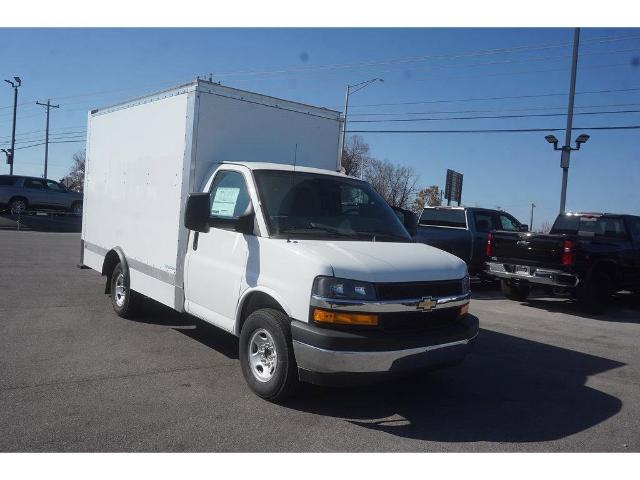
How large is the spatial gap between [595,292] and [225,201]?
26.5ft

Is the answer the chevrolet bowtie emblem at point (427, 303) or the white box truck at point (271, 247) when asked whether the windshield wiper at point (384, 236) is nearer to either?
the white box truck at point (271, 247)

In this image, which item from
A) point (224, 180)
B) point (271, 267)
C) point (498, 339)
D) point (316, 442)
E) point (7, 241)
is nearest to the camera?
point (316, 442)

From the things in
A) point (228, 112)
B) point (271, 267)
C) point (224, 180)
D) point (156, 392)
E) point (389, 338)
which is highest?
point (228, 112)

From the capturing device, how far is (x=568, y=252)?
10031 millimetres

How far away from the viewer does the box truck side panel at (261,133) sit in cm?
600

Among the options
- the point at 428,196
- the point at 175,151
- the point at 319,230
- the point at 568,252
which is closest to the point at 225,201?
the point at 175,151

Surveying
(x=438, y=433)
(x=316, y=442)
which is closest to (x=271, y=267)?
(x=316, y=442)

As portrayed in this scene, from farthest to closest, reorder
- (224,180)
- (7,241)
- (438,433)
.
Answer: (7,241)
(224,180)
(438,433)

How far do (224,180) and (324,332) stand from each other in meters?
2.28

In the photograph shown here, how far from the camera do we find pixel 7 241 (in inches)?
675

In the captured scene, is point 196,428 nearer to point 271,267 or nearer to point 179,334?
point 271,267

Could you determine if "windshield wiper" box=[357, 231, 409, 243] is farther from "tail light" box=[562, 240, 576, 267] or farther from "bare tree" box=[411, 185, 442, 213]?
"bare tree" box=[411, 185, 442, 213]

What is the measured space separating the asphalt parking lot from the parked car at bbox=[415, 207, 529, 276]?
5.23 metres

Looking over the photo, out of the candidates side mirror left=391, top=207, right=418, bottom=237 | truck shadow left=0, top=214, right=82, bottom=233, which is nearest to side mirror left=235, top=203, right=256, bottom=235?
→ side mirror left=391, top=207, right=418, bottom=237
